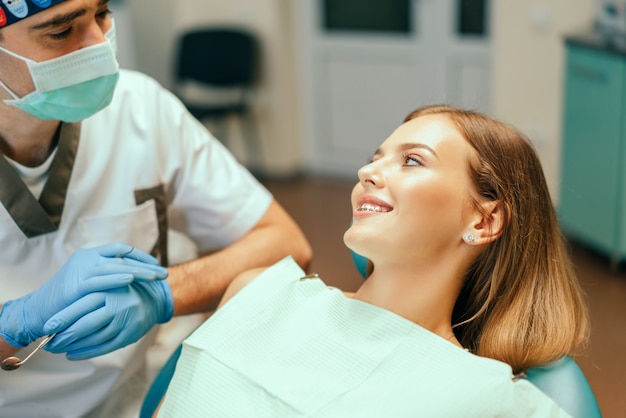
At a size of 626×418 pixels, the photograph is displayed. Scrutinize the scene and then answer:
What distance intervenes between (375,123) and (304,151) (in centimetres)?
54

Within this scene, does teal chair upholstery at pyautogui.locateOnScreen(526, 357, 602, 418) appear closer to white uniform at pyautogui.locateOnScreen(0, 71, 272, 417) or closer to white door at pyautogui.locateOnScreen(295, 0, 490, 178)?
white uniform at pyautogui.locateOnScreen(0, 71, 272, 417)

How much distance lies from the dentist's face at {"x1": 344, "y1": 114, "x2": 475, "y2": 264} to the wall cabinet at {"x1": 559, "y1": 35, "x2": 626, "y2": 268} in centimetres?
210

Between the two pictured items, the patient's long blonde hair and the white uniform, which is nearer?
the patient's long blonde hair

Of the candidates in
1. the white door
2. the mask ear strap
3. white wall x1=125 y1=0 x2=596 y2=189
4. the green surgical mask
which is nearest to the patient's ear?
the green surgical mask

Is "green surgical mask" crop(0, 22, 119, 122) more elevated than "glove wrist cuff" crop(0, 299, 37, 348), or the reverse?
"green surgical mask" crop(0, 22, 119, 122)

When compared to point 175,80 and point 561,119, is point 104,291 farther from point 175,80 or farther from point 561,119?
point 175,80

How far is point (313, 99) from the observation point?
497 cm

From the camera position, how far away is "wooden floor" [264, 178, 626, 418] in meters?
2.68

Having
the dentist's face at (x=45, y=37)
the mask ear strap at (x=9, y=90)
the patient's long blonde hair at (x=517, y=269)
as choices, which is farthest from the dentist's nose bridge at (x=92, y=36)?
the patient's long blonde hair at (x=517, y=269)

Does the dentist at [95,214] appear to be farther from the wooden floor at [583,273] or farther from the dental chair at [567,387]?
the wooden floor at [583,273]

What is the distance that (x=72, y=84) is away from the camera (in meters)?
1.51

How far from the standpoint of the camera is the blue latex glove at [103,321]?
1.30 m

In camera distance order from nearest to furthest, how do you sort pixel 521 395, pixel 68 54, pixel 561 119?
pixel 521 395 < pixel 68 54 < pixel 561 119

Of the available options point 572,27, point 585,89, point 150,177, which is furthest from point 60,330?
point 572,27
